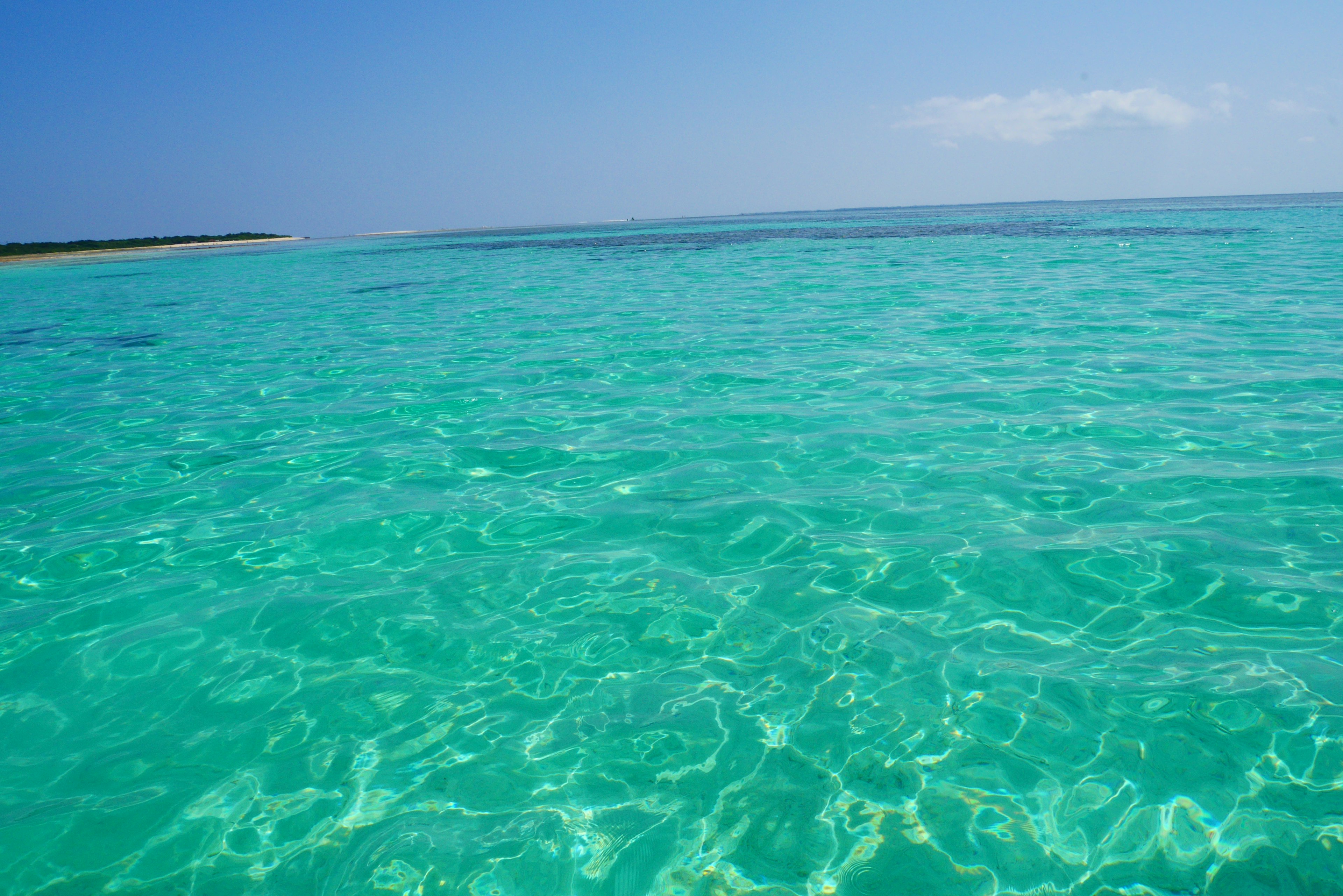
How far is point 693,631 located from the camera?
402 centimetres

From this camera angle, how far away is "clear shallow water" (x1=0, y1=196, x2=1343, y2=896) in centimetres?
274

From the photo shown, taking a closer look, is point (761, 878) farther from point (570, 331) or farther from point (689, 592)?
point (570, 331)

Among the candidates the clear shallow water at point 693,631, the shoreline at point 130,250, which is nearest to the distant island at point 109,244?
the shoreline at point 130,250

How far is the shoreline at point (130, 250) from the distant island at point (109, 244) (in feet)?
0.42

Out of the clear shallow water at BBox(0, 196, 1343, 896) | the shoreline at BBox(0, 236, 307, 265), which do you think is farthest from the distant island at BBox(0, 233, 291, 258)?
the clear shallow water at BBox(0, 196, 1343, 896)

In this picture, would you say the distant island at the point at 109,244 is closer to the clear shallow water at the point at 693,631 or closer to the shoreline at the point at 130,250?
the shoreline at the point at 130,250

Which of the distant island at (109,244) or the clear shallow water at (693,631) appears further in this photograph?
the distant island at (109,244)

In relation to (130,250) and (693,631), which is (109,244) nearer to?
(130,250)

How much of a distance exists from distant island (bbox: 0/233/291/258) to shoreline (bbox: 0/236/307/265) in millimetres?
129

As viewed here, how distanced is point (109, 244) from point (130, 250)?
10.1 meters

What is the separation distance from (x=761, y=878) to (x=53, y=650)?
4.08 metres

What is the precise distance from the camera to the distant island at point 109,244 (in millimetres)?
64188

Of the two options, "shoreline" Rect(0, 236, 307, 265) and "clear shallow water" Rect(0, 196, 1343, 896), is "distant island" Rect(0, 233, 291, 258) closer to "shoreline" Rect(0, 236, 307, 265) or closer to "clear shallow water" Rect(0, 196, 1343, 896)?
"shoreline" Rect(0, 236, 307, 265)

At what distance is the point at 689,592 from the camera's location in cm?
437
